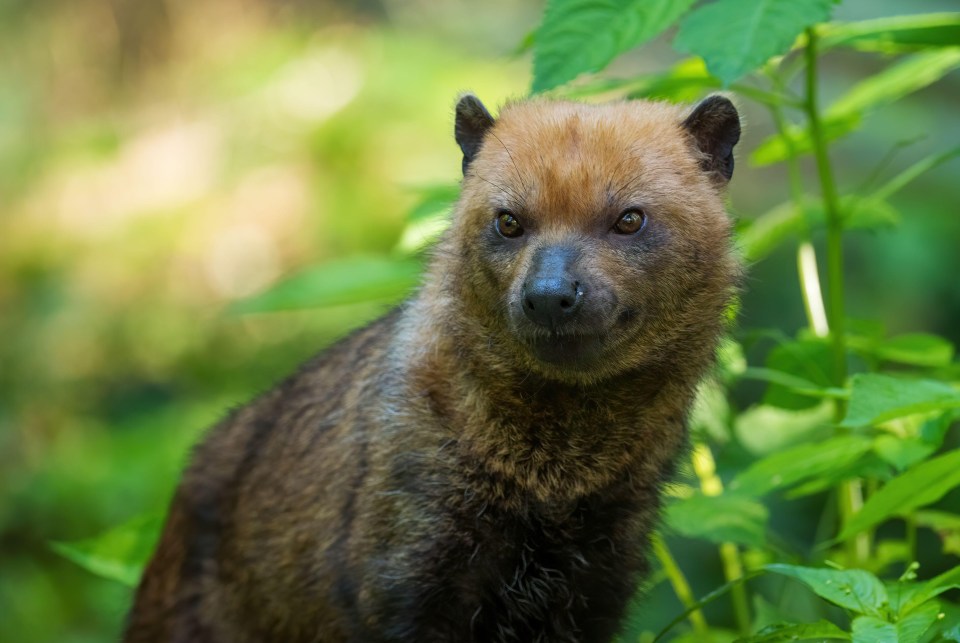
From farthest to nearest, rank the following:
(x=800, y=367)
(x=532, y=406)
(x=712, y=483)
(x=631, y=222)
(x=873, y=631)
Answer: (x=712, y=483), (x=800, y=367), (x=532, y=406), (x=631, y=222), (x=873, y=631)

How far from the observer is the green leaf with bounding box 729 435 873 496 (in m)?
3.11

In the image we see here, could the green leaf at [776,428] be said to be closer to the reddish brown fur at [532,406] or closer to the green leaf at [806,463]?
the reddish brown fur at [532,406]

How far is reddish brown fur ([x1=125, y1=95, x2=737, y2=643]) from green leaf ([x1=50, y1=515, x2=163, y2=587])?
882 millimetres

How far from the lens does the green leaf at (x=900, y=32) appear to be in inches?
132

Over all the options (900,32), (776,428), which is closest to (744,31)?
(900,32)

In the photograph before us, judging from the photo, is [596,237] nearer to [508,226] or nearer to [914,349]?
[508,226]

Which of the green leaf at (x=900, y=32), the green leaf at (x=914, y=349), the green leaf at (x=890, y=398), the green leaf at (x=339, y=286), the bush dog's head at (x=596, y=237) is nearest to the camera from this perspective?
the green leaf at (x=890, y=398)

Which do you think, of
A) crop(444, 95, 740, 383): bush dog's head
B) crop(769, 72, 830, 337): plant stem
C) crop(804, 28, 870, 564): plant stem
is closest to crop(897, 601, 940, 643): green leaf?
crop(444, 95, 740, 383): bush dog's head

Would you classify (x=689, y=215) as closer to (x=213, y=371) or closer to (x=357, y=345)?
(x=357, y=345)

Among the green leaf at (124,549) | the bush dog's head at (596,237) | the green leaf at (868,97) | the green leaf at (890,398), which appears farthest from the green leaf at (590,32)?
the green leaf at (124,549)

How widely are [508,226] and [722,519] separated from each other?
3.33 feet

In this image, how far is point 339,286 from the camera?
4047mm

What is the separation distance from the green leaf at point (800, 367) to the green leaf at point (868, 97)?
1.97 ft

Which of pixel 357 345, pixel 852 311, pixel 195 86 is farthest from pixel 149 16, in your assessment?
pixel 357 345
